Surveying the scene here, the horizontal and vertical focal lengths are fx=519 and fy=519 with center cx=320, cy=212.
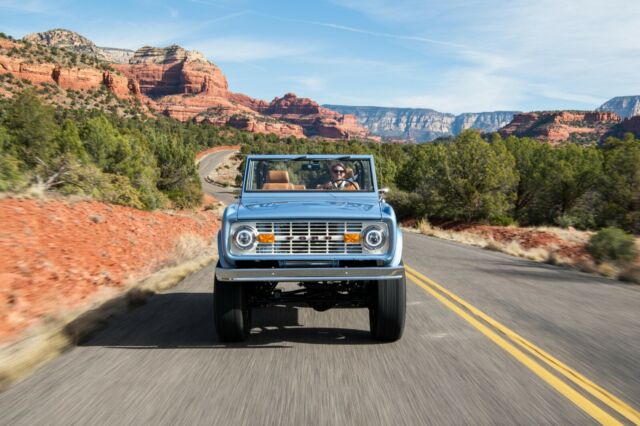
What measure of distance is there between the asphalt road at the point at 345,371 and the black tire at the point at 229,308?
8.1 inches

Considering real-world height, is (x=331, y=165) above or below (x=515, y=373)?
above

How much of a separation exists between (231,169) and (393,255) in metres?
87.6

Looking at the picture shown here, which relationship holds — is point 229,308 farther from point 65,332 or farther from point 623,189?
point 623,189

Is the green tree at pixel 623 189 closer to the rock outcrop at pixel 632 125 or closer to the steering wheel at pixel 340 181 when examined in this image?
the steering wheel at pixel 340 181

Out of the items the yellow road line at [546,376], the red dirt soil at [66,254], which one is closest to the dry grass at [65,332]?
the red dirt soil at [66,254]

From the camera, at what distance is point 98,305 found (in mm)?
6984

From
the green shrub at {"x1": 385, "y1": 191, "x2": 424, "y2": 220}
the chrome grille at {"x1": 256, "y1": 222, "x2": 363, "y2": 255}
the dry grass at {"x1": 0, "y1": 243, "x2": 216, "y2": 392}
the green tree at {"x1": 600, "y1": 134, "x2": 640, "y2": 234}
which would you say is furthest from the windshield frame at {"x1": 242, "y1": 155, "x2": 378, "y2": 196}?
the green tree at {"x1": 600, "y1": 134, "x2": 640, "y2": 234}

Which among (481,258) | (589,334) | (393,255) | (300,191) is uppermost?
(300,191)

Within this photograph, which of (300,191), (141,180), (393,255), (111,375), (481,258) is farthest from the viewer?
(141,180)

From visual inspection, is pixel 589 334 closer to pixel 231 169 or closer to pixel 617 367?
pixel 617 367

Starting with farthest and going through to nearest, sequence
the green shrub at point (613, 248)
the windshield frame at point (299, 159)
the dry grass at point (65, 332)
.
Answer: the green shrub at point (613, 248) < the windshield frame at point (299, 159) < the dry grass at point (65, 332)

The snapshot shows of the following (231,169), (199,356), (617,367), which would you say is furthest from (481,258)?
(231,169)

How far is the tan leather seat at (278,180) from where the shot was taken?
6882 mm

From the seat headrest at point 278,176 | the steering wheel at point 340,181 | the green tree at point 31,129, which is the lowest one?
the steering wheel at point 340,181
